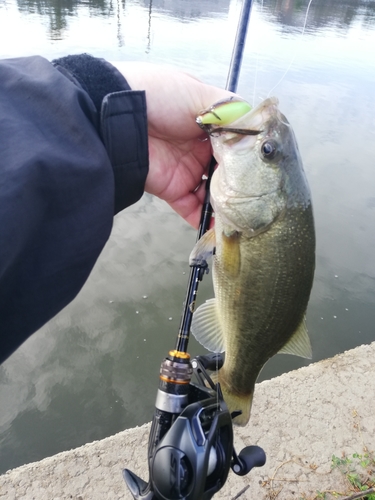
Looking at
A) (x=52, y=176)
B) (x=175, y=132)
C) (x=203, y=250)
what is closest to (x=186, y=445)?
(x=203, y=250)

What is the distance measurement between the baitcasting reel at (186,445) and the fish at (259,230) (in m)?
0.33

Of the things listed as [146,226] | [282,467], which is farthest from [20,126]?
[146,226]

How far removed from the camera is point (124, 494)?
2160 mm

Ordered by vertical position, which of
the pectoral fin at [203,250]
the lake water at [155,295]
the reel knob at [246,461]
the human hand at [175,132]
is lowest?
the lake water at [155,295]

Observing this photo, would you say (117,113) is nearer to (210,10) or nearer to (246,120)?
(246,120)

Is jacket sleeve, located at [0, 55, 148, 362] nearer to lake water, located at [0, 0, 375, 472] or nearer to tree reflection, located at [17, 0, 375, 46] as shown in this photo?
lake water, located at [0, 0, 375, 472]

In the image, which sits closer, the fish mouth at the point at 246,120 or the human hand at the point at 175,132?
the fish mouth at the point at 246,120

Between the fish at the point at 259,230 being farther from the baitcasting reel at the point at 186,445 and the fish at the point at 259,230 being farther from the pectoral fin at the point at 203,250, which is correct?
the baitcasting reel at the point at 186,445

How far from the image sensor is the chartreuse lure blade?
60.0 inches

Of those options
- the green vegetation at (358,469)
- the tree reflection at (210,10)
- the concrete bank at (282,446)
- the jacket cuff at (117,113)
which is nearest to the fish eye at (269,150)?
the jacket cuff at (117,113)

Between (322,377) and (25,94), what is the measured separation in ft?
8.94

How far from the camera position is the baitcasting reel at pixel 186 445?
125cm

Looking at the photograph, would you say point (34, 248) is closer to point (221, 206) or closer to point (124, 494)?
point (221, 206)

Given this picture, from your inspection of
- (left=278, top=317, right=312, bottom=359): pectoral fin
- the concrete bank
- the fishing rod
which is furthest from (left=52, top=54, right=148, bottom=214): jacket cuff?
the concrete bank
